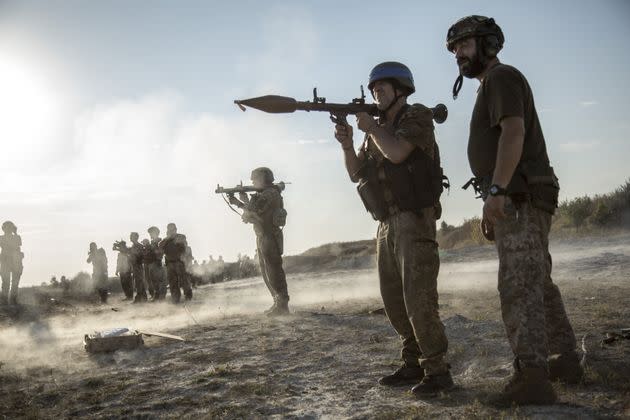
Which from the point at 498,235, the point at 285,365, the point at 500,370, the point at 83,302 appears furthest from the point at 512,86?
the point at 83,302

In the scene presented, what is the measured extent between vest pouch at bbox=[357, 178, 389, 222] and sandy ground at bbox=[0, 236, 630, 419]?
133 cm

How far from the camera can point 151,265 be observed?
17.7m

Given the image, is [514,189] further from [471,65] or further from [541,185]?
[471,65]

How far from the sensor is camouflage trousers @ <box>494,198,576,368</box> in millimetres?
3354

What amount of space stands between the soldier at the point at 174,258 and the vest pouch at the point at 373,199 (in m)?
11.9

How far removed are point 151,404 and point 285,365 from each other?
4.94 ft

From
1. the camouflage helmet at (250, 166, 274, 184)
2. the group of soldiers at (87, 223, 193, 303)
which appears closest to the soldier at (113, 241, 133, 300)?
the group of soldiers at (87, 223, 193, 303)

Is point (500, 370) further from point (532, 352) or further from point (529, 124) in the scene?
point (529, 124)

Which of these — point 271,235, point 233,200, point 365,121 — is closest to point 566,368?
point 365,121

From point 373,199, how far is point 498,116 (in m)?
1.21

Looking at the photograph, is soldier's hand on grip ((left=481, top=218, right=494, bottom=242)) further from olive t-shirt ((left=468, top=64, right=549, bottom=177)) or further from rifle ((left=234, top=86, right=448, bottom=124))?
rifle ((left=234, top=86, right=448, bottom=124))

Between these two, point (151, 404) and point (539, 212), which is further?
point (151, 404)

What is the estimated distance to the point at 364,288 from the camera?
14906mm

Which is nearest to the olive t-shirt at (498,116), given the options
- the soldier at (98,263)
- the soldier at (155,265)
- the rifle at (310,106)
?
the rifle at (310,106)
